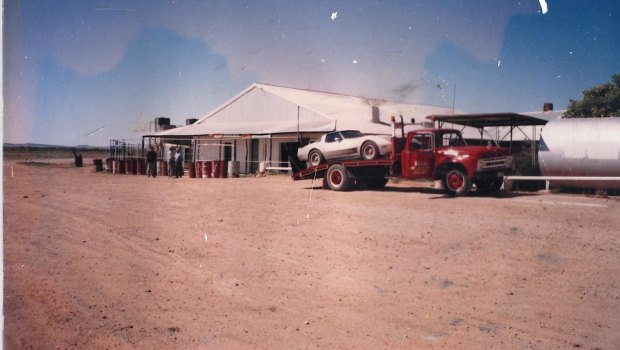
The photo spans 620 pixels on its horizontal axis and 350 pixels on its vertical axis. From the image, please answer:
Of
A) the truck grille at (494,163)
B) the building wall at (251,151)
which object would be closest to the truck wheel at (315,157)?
the truck grille at (494,163)

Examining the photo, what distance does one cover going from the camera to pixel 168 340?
4707 mm

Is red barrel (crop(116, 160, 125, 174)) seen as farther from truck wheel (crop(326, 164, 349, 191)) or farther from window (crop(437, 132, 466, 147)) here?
window (crop(437, 132, 466, 147))

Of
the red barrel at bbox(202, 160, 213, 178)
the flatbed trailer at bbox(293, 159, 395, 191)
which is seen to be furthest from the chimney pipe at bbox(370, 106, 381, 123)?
the flatbed trailer at bbox(293, 159, 395, 191)

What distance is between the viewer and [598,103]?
2841 cm

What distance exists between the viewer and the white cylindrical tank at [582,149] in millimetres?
14094

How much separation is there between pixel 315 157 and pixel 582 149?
8.05m

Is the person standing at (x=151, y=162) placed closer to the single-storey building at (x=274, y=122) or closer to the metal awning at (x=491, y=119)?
the single-storey building at (x=274, y=122)

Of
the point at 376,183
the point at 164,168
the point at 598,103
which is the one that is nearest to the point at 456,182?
the point at 376,183

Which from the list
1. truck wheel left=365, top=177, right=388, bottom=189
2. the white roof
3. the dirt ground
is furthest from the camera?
the white roof

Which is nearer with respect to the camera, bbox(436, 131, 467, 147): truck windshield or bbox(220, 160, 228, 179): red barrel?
bbox(436, 131, 467, 147): truck windshield

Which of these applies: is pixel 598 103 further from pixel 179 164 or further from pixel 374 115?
pixel 179 164

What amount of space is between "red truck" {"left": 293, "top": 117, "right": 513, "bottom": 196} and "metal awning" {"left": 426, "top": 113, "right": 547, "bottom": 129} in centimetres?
140

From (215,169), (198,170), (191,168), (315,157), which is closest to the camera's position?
(315,157)

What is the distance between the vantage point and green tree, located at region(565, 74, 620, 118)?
90.3 feet
